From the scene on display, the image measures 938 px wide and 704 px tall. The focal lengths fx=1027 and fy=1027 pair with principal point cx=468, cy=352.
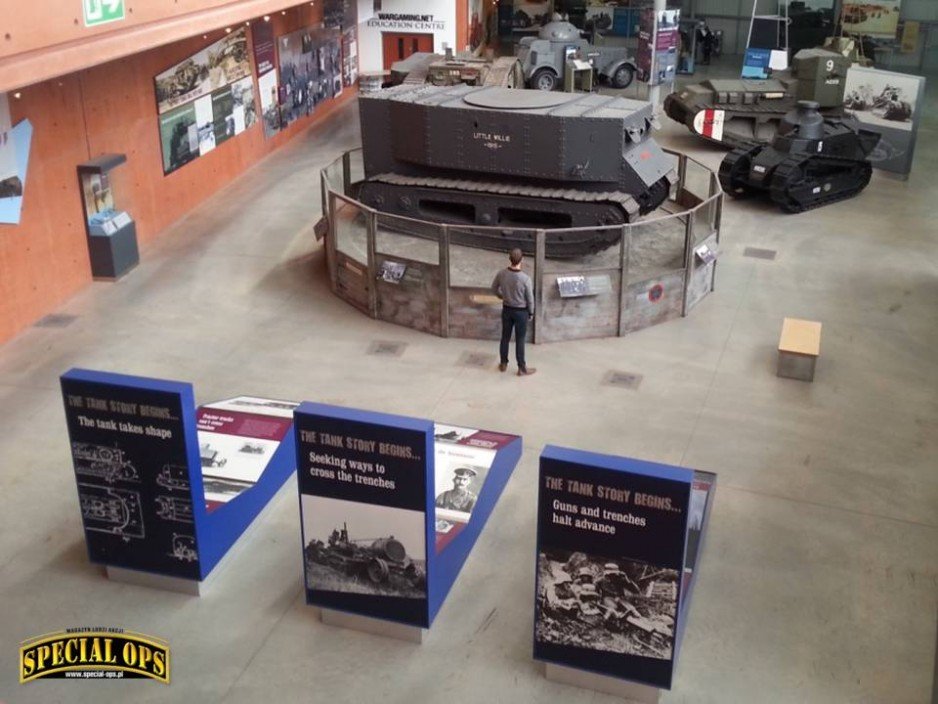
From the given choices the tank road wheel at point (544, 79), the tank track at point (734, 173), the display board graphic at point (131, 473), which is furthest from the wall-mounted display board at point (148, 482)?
the tank road wheel at point (544, 79)

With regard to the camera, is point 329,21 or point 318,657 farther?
point 329,21

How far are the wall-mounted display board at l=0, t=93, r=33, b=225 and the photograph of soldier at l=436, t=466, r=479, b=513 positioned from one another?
7.23m

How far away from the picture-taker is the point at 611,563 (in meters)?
6.81

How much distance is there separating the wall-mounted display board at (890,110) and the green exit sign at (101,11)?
15.0 metres

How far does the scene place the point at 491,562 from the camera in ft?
28.8

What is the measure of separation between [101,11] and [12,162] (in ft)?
9.40

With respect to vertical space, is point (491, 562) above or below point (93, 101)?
below

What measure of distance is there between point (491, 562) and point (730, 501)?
2465 millimetres

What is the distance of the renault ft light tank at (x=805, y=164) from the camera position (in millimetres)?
18156

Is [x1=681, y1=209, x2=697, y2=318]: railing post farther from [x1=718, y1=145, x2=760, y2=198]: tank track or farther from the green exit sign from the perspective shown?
the green exit sign

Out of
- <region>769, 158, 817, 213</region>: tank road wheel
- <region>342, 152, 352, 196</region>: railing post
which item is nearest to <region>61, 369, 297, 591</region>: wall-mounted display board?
<region>342, 152, 352, 196</region>: railing post

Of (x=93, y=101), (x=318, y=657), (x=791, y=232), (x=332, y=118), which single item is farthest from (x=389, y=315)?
(x=332, y=118)

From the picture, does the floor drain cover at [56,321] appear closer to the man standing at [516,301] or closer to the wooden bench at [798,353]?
the man standing at [516,301]

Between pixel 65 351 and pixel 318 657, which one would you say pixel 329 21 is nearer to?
pixel 65 351
